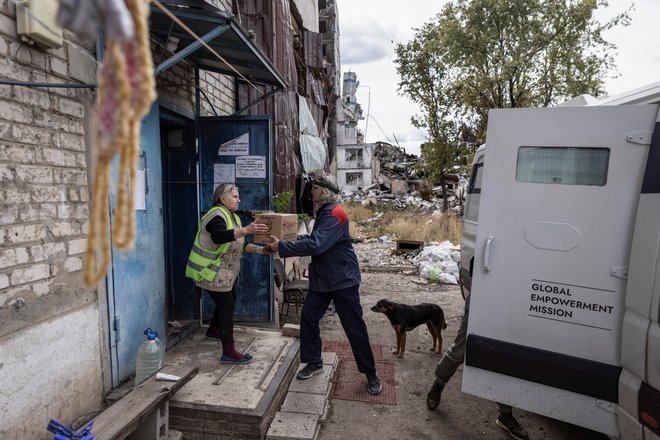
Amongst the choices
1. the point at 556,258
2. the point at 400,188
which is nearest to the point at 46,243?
the point at 556,258

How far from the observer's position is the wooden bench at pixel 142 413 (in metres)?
2.54

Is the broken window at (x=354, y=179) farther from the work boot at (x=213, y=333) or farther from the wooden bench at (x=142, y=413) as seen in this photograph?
the wooden bench at (x=142, y=413)

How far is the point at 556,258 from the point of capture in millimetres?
2820

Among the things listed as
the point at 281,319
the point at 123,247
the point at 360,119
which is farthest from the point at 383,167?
the point at 123,247

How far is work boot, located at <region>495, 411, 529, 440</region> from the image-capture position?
133 inches

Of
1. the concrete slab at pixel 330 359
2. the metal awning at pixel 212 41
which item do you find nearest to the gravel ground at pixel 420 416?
the concrete slab at pixel 330 359

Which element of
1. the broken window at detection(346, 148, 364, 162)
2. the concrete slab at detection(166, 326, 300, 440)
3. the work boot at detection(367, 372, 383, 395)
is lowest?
the work boot at detection(367, 372, 383, 395)

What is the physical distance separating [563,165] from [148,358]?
356 cm

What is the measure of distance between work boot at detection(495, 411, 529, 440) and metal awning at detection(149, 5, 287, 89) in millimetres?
3806

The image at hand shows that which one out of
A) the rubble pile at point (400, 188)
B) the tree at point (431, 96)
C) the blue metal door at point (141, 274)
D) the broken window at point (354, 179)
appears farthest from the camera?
the broken window at point (354, 179)

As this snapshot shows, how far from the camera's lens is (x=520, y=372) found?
2949mm

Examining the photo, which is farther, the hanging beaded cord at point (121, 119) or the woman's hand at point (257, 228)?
the woman's hand at point (257, 228)

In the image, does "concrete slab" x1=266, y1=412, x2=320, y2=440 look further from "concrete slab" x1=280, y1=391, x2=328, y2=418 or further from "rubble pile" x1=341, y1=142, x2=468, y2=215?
"rubble pile" x1=341, y1=142, x2=468, y2=215

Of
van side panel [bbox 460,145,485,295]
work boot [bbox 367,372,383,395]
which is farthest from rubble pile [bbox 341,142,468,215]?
work boot [bbox 367,372,383,395]
